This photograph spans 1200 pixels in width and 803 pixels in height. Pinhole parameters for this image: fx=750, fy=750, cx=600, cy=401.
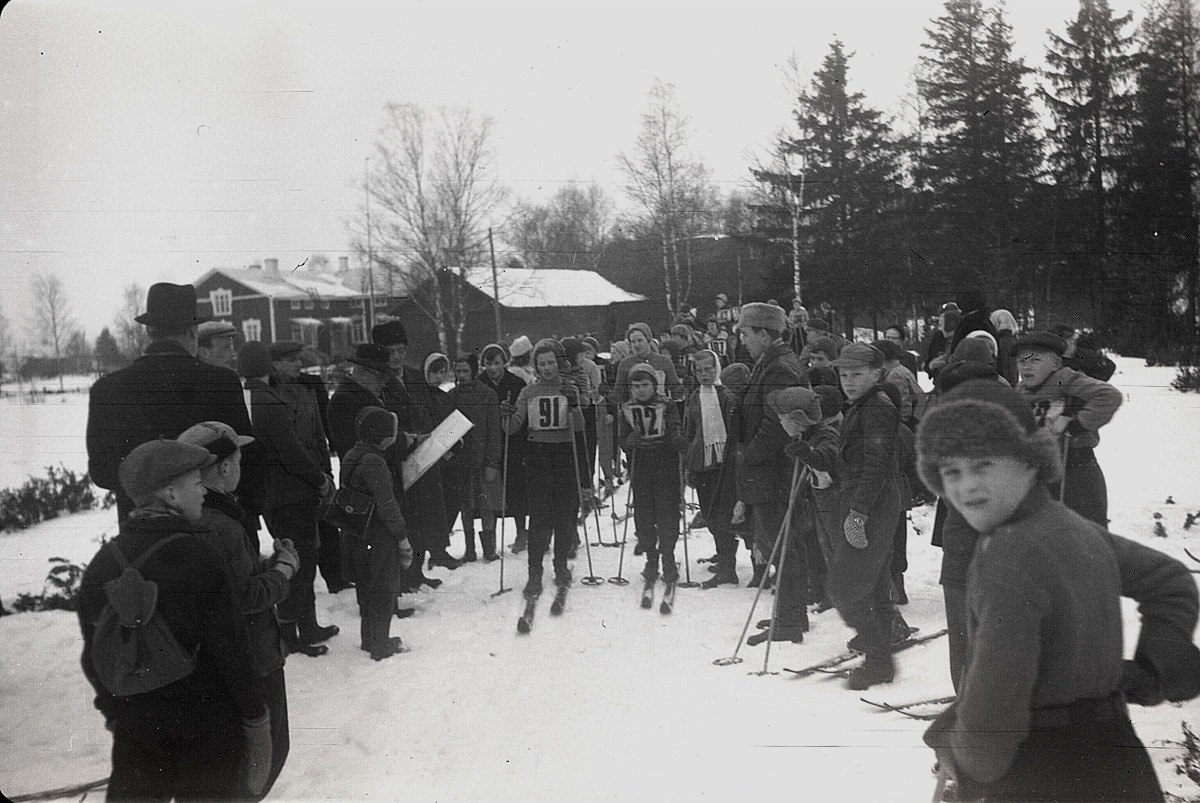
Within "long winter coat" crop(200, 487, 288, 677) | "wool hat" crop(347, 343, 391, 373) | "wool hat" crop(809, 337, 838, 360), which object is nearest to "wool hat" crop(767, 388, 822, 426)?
"wool hat" crop(809, 337, 838, 360)

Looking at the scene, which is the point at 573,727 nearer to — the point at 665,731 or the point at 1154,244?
the point at 665,731

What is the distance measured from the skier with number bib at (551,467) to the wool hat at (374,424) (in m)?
0.97

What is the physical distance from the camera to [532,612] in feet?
11.8

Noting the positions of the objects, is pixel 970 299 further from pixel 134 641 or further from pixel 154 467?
pixel 134 641

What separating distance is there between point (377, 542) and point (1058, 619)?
2.86 metres

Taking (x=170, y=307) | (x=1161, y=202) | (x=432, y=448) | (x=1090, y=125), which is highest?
(x=1090, y=125)

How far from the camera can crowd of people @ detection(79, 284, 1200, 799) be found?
1529mm

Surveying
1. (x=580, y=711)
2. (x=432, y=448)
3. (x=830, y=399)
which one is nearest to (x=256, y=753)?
(x=580, y=711)

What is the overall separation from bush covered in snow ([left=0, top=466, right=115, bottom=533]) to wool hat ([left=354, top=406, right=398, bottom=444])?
963mm

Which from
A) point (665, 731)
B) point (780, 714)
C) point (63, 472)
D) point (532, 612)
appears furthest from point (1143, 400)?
point (63, 472)

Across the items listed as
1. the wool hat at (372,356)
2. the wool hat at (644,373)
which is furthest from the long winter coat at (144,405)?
the wool hat at (644,373)

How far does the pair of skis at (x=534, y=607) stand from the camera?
11.2 ft

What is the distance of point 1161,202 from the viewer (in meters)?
2.38

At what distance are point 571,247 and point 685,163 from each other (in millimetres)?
523
